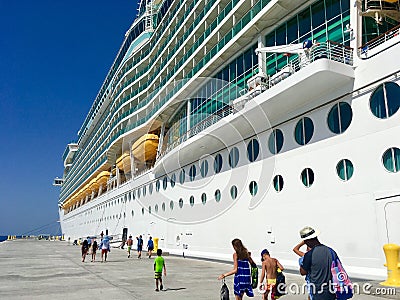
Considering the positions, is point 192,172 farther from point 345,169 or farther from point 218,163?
point 345,169

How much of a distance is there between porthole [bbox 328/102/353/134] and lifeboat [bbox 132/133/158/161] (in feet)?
68.8

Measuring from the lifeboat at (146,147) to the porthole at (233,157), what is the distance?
46.7 ft

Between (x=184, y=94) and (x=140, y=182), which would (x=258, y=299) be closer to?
(x=184, y=94)

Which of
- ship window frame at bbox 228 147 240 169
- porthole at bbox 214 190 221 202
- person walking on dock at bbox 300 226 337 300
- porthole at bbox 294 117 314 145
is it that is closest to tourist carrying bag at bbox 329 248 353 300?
person walking on dock at bbox 300 226 337 300

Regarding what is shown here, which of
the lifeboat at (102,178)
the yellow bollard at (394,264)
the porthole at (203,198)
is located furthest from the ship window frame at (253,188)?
the lifeboat at (102,178)

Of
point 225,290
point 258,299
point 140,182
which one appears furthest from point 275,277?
point 140,182

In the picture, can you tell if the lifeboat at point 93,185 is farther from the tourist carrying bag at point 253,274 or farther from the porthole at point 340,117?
the tourist carrying bag at point 253,274

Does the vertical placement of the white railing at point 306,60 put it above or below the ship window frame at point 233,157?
above

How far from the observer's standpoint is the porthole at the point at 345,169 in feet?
40.3

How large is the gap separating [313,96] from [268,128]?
10.0ft

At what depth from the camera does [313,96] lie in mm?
13852

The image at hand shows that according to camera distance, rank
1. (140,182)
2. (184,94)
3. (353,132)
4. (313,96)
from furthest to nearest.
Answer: (140,182) → (184,94) → (313,96) → (353,132)

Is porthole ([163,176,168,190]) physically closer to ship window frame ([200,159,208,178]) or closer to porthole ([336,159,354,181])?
ship window frame ([200,159,208,178])

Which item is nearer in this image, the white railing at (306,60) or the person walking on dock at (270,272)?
the person walking on dock at (270,272)
